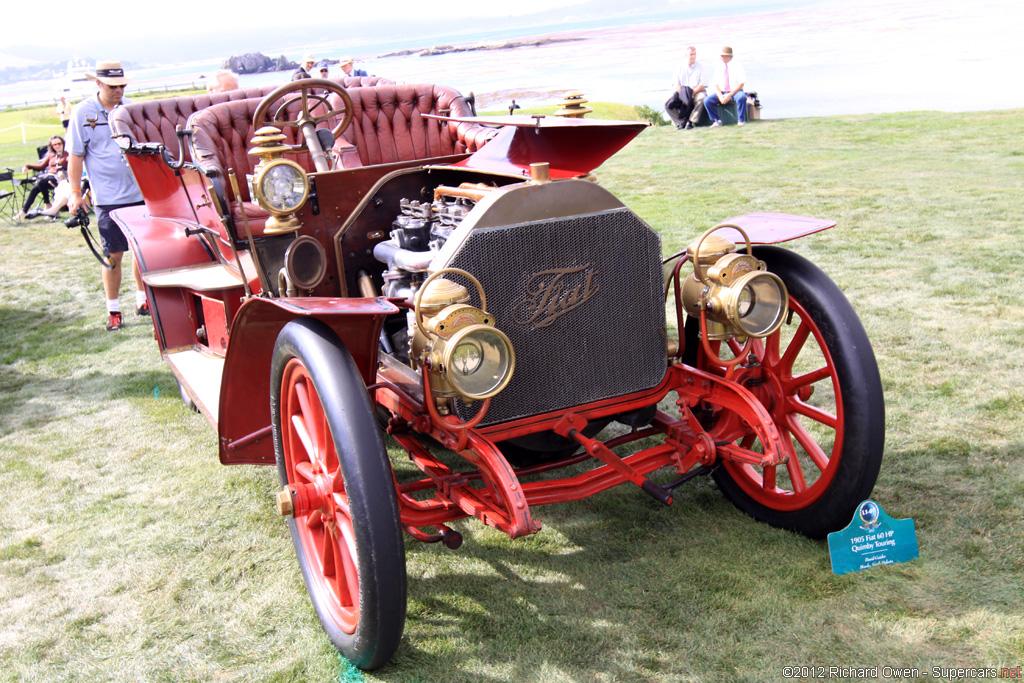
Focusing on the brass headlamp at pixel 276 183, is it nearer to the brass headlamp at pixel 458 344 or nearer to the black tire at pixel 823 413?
the brass headlamp at pixel 458 344

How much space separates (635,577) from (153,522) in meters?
1.80

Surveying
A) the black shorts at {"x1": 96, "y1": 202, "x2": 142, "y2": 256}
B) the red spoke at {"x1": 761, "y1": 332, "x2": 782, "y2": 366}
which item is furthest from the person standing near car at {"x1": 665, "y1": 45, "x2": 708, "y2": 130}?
the red spoke at {"x1": 761, "y1": 332, "x2": 782, "y2": 366}

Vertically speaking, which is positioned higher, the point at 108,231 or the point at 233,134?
the point at 233,134

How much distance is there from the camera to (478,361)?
211 centimetres

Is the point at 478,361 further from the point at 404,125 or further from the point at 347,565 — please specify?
the point at 404,125

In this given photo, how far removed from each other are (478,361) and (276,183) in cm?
115

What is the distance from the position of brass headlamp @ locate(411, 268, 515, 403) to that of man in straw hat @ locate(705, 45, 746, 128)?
A: 39.2ft

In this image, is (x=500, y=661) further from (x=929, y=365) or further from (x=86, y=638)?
(x=929, y=365)

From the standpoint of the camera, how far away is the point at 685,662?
2092 millimetres

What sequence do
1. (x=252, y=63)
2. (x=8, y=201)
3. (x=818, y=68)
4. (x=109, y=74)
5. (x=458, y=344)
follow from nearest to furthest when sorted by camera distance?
(x=458, y=344) < (x=109, y=74) < (x=8, y=201) < (x=818, y=68) < (x=252, y=63)

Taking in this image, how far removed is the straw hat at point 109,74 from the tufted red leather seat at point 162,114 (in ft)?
1.17

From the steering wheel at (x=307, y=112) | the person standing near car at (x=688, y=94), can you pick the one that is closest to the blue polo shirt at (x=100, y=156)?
the steering wheel at (x=307, y=112)

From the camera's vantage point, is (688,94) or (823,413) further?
(688,94)

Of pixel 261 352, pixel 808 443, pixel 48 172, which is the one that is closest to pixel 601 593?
pixel 808 443
